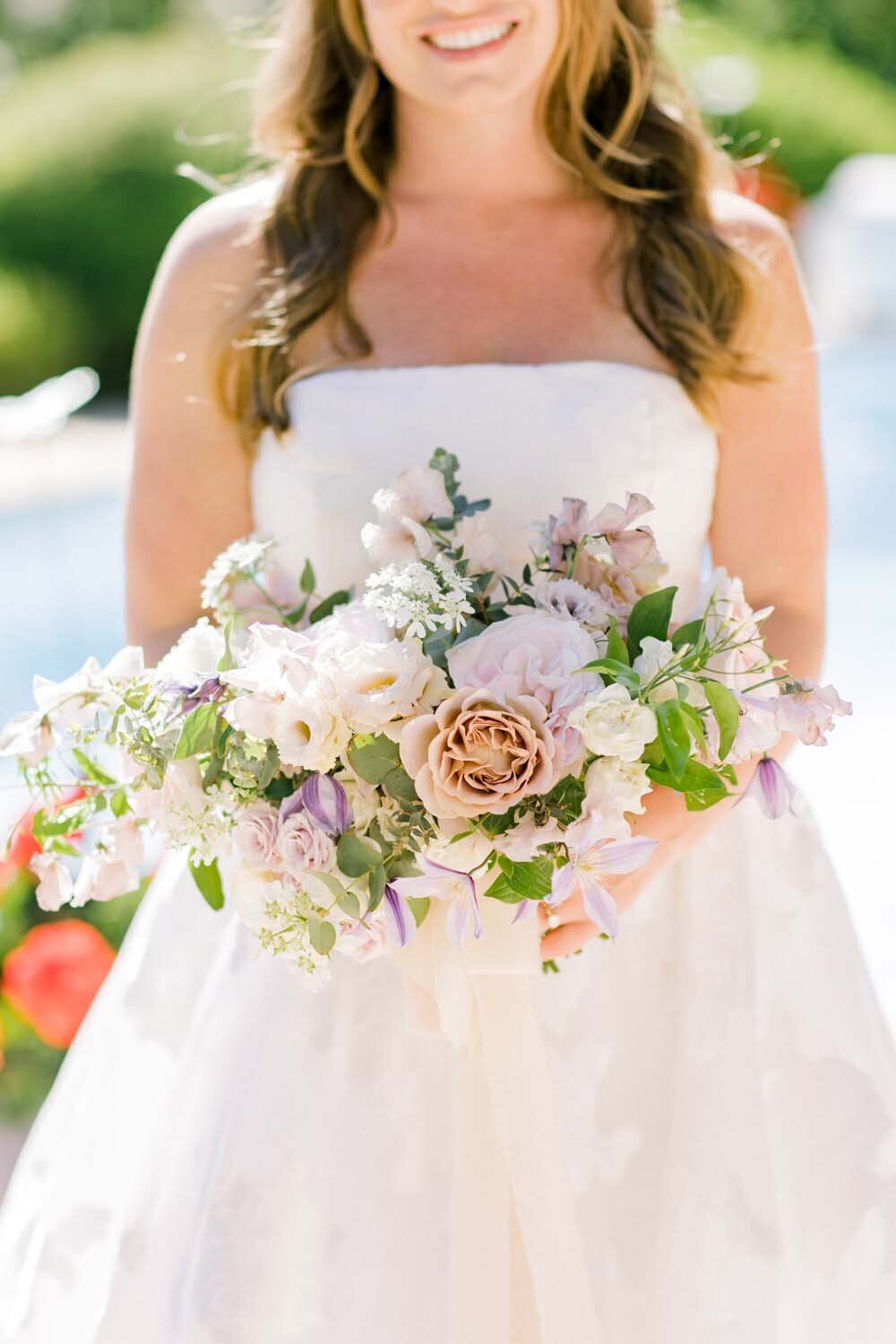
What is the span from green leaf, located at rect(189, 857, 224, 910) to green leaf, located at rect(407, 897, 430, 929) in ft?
0.76

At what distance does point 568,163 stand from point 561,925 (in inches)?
44.3

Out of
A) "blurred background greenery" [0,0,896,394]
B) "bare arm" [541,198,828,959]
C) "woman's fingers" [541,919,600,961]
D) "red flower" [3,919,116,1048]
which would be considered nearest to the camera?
"woman's fingers" [541,919,600,961]

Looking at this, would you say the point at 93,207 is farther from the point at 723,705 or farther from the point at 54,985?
the point at 723,705

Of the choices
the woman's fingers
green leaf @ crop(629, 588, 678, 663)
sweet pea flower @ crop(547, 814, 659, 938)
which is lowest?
the woman's fingers

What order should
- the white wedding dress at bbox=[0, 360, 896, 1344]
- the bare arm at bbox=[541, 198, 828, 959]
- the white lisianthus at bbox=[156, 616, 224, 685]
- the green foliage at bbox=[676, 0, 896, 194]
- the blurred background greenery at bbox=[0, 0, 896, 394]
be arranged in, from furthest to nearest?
the green foliage at bbox=[676, 0, 896, 194] → the blurred background greenery at bbox=[0, 0, 896, 394] → the bare arm at bbox=[541, 198, 828, 959] → the white wedding dress at bbox=[0, 360, 896, 1344] → the white lisianthus at bbox=[156, 616, 224, 685]

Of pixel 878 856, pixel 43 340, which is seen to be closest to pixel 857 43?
pixel 43 340

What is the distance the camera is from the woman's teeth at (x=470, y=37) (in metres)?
2.04

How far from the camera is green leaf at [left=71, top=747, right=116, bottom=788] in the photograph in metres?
1.69

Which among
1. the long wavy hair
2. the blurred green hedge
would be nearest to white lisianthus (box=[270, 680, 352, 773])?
the long wavy hair

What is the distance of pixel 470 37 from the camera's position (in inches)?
80.7

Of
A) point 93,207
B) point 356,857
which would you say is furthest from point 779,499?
point 93,207

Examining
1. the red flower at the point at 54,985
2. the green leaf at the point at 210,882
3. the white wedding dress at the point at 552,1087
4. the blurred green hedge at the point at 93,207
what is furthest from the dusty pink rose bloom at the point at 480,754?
the blurred green hedge at the point at 93,207

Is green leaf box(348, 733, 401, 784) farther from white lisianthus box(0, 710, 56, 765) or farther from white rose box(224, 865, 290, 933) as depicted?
white lisianthus box(0, 710, 56, 765)

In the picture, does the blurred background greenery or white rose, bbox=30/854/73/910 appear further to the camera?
the blurred background greenery
